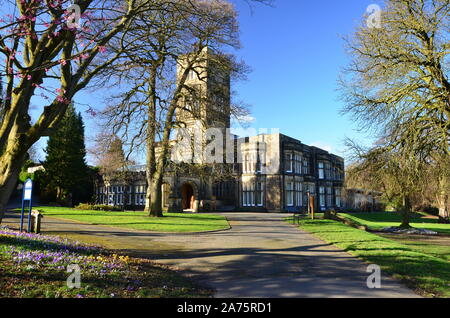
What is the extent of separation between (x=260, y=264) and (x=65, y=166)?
37.1m

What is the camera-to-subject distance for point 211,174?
81.3 feet

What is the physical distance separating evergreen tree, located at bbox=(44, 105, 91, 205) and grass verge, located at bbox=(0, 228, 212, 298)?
3424cm

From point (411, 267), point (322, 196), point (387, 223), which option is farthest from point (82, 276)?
point (322, 196)

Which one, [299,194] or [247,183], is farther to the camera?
[299,194]

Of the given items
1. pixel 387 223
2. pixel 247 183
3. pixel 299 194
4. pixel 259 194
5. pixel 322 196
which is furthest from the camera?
pixel 322 196

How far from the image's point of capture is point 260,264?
880cm

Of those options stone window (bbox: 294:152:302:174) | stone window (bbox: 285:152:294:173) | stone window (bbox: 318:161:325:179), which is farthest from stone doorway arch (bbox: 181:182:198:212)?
stone window (bbox: 318:161:325:179)

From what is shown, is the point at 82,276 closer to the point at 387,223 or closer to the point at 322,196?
the point at 387,223

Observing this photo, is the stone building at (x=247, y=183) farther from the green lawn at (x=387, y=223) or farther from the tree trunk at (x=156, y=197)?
the tree trunk at (x=156, y=197)

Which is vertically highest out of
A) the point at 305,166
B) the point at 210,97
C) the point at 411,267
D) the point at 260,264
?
the point at 210,97

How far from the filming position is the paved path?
21.0 ft
